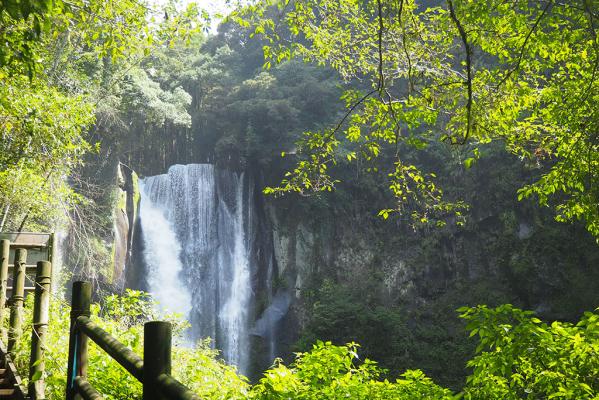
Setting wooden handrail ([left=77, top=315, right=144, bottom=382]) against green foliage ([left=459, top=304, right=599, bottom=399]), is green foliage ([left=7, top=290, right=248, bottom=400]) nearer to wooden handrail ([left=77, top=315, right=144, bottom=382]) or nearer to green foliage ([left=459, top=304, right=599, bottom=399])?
wooden handrail ([left=77, top=315, right=144, bottom=382])

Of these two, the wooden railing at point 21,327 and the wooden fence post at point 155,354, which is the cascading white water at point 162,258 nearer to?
the wooden railing at point 21,327

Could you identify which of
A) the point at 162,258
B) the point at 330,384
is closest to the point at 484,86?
the point at 330,384

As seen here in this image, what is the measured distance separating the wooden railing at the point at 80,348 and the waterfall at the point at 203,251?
54.0ft

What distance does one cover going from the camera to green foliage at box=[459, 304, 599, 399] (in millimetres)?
3467

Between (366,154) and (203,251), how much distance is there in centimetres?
1754

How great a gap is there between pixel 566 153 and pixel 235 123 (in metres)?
19.3

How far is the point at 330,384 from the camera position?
4.48m

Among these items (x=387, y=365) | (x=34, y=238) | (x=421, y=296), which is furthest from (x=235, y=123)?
(x=34, y=238)

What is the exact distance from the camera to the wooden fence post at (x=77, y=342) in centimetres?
245

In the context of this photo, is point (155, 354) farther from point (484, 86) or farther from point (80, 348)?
point (484, 86)

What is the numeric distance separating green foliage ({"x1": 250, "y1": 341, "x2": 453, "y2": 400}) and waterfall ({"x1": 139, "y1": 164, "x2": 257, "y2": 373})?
16.4 m

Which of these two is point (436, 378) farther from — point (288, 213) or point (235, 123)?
point (235, 123)

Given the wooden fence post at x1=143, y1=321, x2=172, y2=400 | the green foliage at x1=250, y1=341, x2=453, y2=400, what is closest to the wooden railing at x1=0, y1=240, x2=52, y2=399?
the green foliage at x1=250, y1=341, x2=453, y2=400

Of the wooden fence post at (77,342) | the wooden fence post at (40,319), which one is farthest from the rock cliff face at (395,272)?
the wooden fence post at (77,342)
